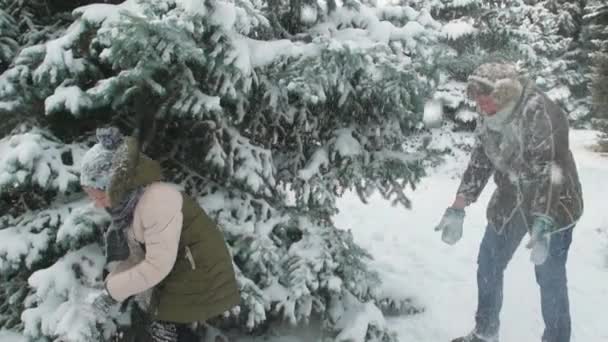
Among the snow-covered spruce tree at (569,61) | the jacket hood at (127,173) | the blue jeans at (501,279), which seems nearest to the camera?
the jacket hood at (127,173)

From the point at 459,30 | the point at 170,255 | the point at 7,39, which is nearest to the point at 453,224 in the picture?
the point at 170,255

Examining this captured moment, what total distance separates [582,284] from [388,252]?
6.09 ft

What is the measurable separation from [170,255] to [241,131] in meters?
1.60

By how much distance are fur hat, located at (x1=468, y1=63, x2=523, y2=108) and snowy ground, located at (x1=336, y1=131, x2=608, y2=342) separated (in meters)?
1.76

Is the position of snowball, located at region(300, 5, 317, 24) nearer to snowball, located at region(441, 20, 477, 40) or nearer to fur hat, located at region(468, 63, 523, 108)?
fur hat, located at region(468, 63, 523, 108)

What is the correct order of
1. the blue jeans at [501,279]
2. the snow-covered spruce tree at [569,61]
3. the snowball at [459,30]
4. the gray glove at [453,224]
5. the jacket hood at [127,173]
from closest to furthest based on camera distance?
the jacket hood at [127,173] < the blue jeans at [501,279] < the gray glove at [453,224] < the snowball at [459,30] < the snow-covered spruce tree at [569,61]

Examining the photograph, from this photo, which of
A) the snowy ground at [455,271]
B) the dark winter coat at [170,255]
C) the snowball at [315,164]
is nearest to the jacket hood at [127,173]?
the dark winter coat at [170,255]

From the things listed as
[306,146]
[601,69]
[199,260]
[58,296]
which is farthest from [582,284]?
[601,69]

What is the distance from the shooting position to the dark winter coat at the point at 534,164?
3.04 m

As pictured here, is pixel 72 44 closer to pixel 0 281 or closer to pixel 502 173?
pixel 0 281

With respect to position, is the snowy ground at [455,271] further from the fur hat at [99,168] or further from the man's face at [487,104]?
the fur hat at [99,168]

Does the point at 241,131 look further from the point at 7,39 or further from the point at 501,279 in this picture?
the point at 501,279

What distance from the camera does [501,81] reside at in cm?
320

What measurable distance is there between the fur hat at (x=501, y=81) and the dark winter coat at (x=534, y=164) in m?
0.07
